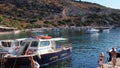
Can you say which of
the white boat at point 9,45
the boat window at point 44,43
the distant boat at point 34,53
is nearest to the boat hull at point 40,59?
the distant boat at point 34,53

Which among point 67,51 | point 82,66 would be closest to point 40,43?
point 82,66

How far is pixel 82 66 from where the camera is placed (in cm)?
4681

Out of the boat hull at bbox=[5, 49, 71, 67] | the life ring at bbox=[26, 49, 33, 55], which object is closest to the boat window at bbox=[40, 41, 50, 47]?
the boat hull at bbox=[5, 49, 71, 67]

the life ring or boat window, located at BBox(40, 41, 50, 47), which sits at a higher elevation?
boat window, located at BBox(40, 41, 50, 47)

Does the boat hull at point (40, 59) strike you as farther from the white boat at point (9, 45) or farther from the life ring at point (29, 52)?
the white boat at point (9, 45)

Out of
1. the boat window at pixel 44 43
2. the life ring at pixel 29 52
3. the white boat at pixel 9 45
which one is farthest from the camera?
the white boat at pixel 9 45

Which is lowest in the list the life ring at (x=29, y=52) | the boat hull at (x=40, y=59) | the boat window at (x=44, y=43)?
the boat hull at (x=40, y=59)

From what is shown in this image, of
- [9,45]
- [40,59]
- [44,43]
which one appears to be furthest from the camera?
[44,43]

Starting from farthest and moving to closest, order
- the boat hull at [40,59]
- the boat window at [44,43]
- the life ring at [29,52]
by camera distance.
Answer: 1. the boat window at [44,43]
2. the life ring at [29,52]
3. the boat hull at [40,59]

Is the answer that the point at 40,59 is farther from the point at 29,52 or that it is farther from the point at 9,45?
the point at 9,45

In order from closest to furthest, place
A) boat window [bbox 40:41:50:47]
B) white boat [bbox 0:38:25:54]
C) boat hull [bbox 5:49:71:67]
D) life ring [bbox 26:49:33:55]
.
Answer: boat hull [bbox 5:49:71:67] < life ring [bbox 26:49:33:55] < boat window [bbox 40:41:50:47] < white boat [bbox 0:38:25:54]

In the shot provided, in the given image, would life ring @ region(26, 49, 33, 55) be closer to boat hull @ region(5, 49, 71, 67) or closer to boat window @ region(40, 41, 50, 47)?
boat hull @ region(5, 49, 71, 67)

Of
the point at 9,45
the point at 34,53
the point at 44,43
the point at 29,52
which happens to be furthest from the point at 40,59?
the point at 9,45

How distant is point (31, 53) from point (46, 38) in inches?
224
